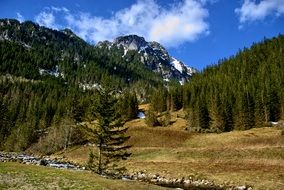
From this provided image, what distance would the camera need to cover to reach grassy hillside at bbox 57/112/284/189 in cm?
5206

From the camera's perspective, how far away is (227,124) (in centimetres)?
11788

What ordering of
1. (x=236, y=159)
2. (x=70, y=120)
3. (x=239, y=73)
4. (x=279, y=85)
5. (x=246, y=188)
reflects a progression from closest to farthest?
1. (x=246, y=188)
2. (x=236, y=159)
3. (x=70, y=120)
4. (x=279, y=85)
5. (x=239, y=73)

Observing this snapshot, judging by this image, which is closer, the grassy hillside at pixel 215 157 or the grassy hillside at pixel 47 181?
the grassy hillside at pixel 47 181

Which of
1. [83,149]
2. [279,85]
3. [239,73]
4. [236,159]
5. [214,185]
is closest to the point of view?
[214,185]

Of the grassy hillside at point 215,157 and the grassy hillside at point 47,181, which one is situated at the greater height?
the grassy hillside at point 215,157

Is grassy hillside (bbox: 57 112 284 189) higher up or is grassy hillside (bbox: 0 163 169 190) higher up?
grassy hillside (bbox: 57 112 284 189)

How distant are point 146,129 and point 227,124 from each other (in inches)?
1017

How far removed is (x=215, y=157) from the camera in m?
67.0

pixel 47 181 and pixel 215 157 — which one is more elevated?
pixel 215 157

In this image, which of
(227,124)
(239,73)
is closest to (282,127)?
(227,124)

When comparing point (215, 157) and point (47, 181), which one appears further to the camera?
point (215, 157)

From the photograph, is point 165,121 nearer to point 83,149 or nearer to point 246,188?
point 83,149

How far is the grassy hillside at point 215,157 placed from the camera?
52062mm

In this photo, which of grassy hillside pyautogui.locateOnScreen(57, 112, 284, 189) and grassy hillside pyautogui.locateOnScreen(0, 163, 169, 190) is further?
grassy hillside pyautogui.locateOnScreen(57, 112, 284, 189)
